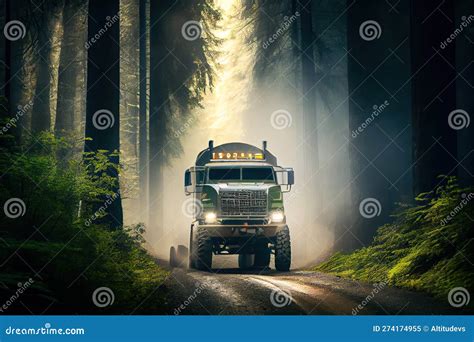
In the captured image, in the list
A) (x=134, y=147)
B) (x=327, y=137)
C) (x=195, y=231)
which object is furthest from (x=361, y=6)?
(x=134, y=147)

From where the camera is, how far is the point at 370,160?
17344mm

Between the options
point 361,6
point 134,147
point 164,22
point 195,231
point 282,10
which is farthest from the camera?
point 134,147

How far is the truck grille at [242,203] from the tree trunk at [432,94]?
411 cm

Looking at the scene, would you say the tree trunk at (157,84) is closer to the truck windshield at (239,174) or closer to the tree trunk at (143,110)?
the tree trunk at (143,110)

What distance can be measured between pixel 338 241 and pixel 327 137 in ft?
57.7

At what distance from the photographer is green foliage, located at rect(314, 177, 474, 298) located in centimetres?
1062

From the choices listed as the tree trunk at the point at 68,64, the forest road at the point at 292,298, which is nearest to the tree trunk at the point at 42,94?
the tree trunk at the point at 68,64

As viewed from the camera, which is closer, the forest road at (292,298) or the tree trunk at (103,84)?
the forest road at (292,298)

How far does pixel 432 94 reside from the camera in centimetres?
1378

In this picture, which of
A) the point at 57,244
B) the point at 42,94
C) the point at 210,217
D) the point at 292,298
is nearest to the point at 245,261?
the point at 210,217

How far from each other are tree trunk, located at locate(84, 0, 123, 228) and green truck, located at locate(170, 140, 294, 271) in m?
2.29

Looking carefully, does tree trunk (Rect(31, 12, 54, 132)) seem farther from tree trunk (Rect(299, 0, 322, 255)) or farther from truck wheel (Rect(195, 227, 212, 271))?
truck wheel (Rect(195, 227, 212, 271))

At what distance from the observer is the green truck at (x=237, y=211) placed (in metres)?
16.1

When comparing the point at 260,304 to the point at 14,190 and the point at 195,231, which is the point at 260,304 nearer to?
the point at 14,190
